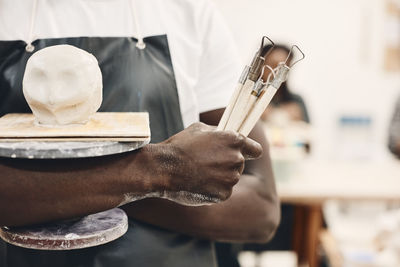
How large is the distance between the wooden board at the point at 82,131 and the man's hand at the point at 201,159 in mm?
53

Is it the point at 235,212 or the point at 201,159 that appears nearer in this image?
the point at 201,159

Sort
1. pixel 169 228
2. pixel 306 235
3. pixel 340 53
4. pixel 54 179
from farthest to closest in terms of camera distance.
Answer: pixel 340 53 < pixel 306 235 < pixel 169 228 < pixel 54 179

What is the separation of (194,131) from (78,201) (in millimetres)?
177

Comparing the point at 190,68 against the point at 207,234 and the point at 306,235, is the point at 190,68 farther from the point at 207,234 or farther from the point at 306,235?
the point at 306,235

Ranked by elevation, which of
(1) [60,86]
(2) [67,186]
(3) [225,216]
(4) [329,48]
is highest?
(1) [60,86]

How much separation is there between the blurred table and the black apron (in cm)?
207

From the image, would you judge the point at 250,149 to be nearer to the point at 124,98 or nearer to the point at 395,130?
the point at 124,98

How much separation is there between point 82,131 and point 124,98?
0.23 metres

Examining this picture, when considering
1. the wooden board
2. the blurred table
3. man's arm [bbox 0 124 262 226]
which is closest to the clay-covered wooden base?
man's arm [bbox 0 124 262 226]

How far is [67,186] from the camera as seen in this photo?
65 centimetres

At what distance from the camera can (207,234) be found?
2.87 ft

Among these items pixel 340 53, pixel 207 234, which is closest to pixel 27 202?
pixel 207 234

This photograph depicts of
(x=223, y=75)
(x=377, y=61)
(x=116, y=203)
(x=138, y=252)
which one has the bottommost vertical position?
(x=377, y=61)

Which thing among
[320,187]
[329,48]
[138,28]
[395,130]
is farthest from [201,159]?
[329,48]
